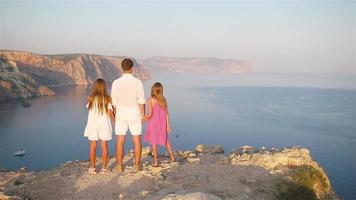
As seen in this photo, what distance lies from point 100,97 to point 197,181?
10.5 ft

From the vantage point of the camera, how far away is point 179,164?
11.4 meters

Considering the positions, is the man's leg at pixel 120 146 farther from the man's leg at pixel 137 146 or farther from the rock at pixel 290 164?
the rock at pixel 290 164

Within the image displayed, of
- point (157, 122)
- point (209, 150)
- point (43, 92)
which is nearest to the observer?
point (157, 122)

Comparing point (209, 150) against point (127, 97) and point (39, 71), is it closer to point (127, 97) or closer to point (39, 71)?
point (127, 97)

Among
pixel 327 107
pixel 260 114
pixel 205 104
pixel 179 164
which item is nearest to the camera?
pixel 179 164

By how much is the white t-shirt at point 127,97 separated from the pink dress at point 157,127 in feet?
4.82

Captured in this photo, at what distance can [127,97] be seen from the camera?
381 inches

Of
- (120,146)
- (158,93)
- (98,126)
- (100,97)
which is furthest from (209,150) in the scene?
(100,97)

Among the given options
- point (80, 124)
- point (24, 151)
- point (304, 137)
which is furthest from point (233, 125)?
point (24, 151)

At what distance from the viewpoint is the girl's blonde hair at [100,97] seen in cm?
969

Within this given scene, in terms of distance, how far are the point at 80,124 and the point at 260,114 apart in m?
36.3

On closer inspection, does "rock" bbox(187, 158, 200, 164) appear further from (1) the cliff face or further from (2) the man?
(1) the cliff face

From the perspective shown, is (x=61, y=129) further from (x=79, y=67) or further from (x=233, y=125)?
(x=79, y=67)

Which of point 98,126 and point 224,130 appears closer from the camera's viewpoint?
point 98,126
